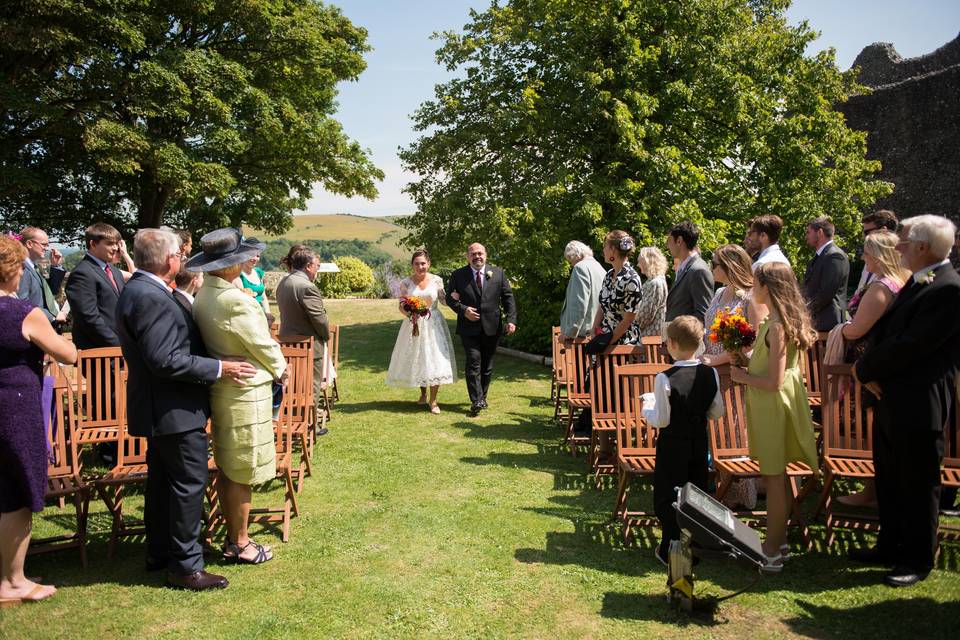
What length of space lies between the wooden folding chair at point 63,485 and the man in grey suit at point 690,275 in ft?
17.4

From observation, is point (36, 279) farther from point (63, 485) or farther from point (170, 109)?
point (170, 109)

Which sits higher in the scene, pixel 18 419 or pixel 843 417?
pixel 18 419

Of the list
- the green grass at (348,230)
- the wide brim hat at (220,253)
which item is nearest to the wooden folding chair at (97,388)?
the wide brim hat at (220,253)

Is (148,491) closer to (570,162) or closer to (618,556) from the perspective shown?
(618,556)

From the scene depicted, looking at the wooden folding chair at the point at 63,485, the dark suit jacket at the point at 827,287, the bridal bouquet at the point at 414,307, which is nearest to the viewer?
the wooden folding chair at the point at 63,485

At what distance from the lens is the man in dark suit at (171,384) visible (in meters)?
3.98

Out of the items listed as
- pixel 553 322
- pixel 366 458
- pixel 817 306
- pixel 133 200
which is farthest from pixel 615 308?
pixel 133 200

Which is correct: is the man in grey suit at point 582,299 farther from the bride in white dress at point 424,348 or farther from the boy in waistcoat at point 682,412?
the boy in waistcoat at point 682,412

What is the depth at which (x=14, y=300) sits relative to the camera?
3.88 m

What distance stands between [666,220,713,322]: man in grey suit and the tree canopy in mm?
6088

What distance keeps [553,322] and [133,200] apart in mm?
15661

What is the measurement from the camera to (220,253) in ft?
13.9

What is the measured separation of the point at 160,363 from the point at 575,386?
15.7 ft

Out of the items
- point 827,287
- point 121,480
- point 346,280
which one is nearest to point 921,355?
point 827,287
